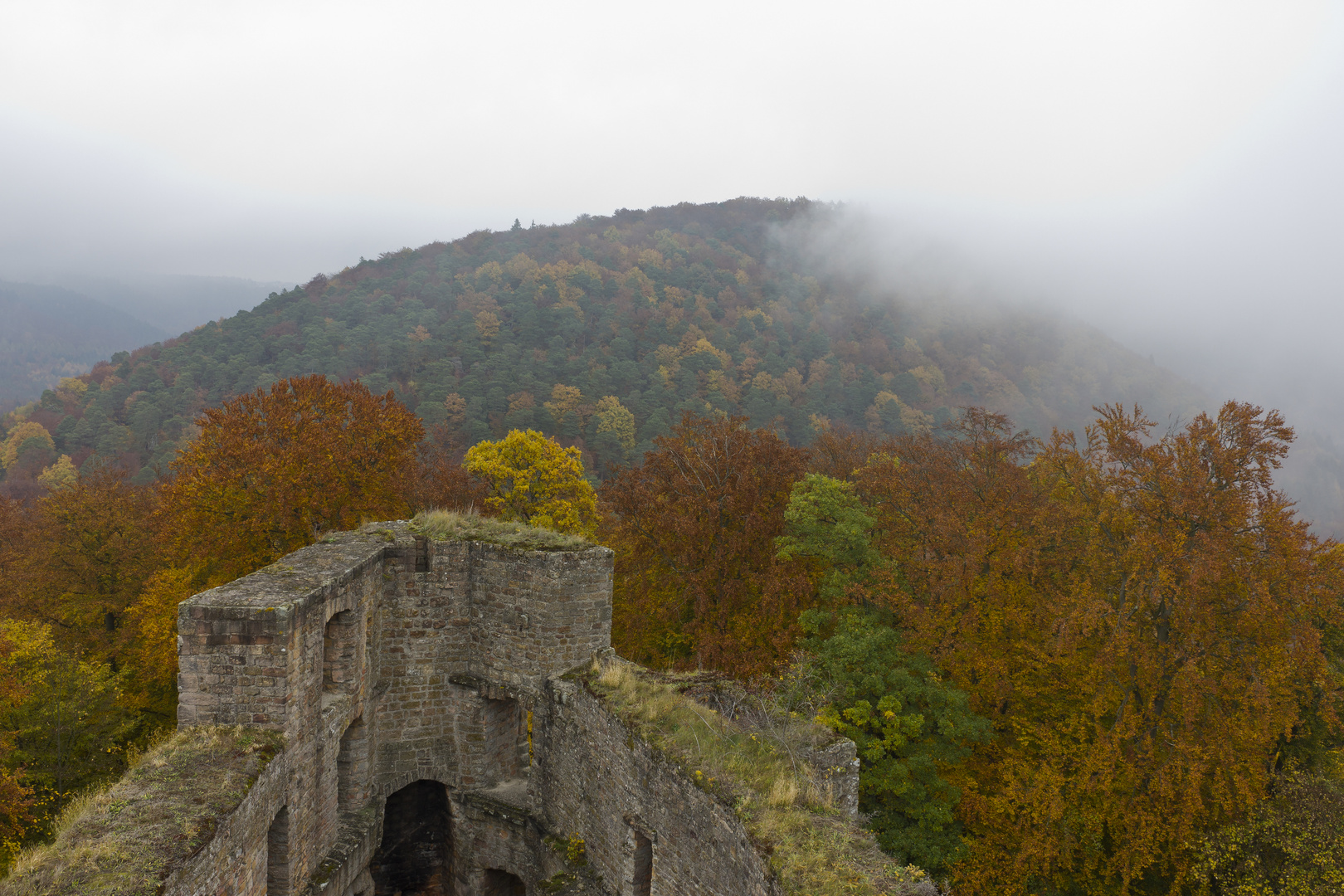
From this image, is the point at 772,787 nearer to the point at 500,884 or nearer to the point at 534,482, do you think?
the point at 500,884

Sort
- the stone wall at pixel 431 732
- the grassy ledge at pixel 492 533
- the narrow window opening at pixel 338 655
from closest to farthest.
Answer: the stone wall at pixel 431 732 < the narrow window opening at pixel 338 655 < the grassy ledge at pixel 492 533

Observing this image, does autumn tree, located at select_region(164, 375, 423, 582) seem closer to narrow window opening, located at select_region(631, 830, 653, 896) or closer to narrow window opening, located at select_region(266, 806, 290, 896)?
narrow window opening, located at select_region(266, 806, 290, 896)

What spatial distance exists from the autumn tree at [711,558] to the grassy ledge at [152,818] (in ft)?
36.1

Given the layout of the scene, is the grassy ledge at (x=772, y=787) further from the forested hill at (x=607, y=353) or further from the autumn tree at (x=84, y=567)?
the forested hill at (x=607, y=353)

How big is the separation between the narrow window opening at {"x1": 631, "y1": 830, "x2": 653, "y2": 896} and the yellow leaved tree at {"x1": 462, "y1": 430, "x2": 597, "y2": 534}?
1664 centimetres

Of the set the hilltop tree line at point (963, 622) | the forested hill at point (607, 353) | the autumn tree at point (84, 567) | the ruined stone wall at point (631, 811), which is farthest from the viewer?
the forested hill at point (607, 353)

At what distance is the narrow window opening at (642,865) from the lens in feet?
30.9

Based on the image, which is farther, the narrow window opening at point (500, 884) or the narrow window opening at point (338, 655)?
the narrow window opening at point (500, 884)

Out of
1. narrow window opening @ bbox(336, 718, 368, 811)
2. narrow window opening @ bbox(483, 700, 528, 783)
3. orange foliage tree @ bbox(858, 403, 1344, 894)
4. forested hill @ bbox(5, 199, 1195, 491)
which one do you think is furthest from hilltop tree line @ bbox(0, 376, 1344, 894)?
forested hill @ bbox(5, 199, 1195, 491)

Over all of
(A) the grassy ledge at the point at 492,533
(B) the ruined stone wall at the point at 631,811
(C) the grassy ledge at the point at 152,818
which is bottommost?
(B) the ruined stone wall at the point at 631,811

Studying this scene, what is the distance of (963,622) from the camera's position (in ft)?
52.5

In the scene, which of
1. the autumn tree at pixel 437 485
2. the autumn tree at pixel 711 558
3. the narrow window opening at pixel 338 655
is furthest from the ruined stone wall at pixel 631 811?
the autumn tree at pixel 437 485

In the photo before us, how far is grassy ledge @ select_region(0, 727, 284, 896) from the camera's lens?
634 centimetres

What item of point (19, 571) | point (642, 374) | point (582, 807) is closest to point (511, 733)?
point (582, 807)
